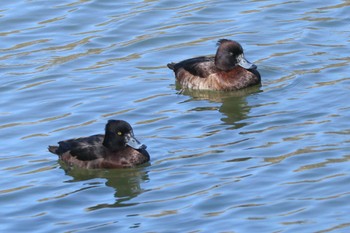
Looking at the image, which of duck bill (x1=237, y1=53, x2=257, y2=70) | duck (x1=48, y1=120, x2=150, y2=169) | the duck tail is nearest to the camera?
duck (x1=48, y1=120, x2=150, y2=169)

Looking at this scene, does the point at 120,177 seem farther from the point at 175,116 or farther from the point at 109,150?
the point at 175,116

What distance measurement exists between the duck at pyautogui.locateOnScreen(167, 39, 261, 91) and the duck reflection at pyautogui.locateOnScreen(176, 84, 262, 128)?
15 cm

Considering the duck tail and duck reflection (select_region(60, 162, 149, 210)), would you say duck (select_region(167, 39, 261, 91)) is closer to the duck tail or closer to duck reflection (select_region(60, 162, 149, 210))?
the duck tail

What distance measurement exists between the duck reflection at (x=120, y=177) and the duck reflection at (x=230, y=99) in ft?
7.40

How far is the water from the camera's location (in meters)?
15.5

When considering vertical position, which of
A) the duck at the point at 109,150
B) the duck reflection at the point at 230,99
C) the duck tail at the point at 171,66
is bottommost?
the duck reflection at the point at 230,99

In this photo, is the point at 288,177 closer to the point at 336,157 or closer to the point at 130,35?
the point at 336,157

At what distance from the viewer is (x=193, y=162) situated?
17.3 metres

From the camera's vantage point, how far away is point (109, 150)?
17828mm

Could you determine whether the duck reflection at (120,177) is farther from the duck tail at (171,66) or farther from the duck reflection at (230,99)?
the duck tail at (171,66)

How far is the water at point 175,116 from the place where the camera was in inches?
611

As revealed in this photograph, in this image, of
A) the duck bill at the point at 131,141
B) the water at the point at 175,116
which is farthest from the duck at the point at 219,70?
the duck bill at the point at 131,141

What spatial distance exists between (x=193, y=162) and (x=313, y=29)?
6624 millimetres

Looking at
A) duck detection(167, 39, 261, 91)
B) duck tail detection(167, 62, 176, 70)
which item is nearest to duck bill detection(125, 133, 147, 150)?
duck detection(167, 39, 261, 91)
